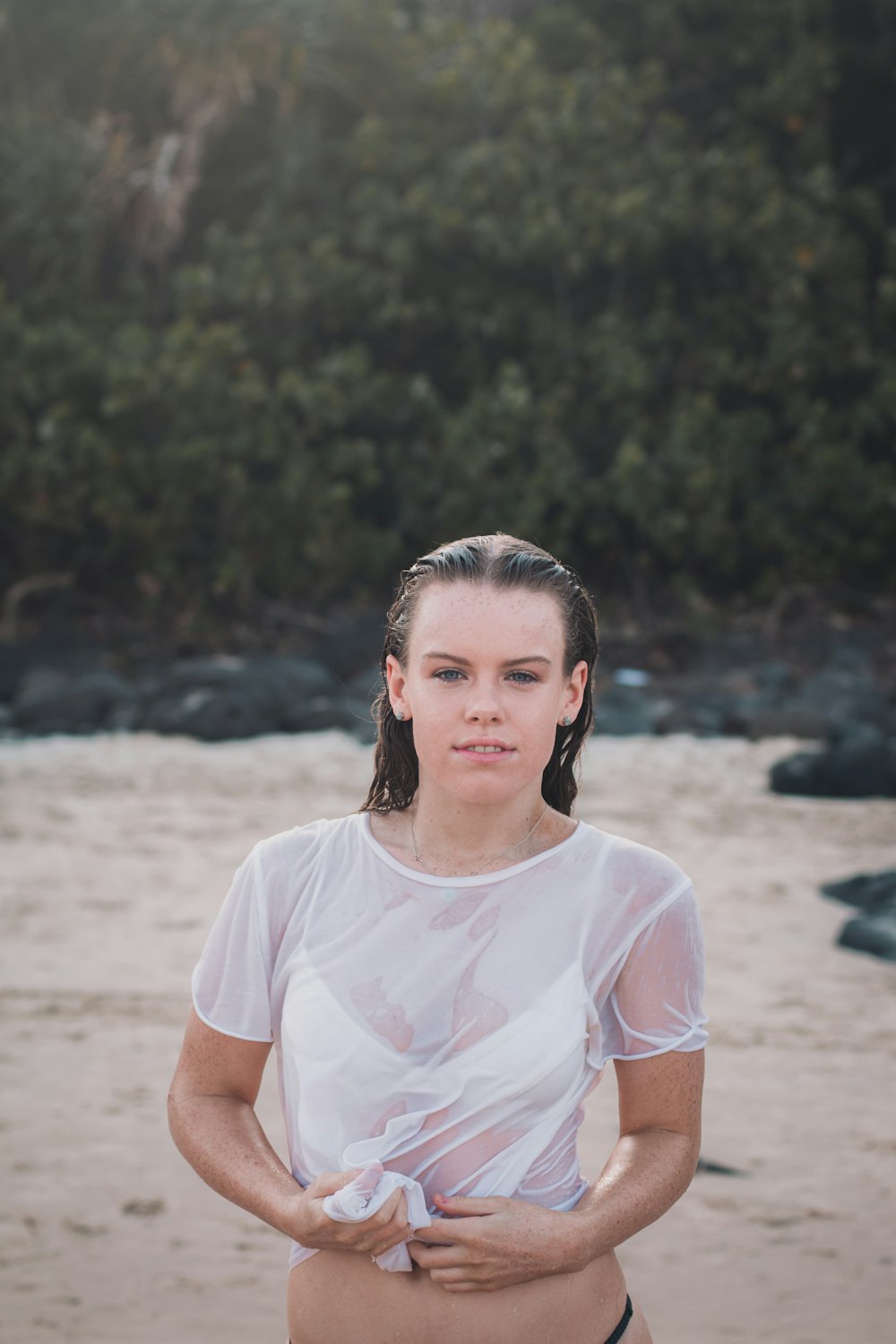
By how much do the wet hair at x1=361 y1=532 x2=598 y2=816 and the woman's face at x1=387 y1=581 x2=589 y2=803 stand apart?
2 cm

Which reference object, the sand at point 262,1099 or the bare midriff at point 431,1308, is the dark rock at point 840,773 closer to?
the sand at point 262,1099

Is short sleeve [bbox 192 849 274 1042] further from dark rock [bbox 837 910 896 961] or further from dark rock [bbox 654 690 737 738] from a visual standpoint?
dark rock [bbox 654 690 737 738]

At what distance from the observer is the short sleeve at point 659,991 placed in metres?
1.63

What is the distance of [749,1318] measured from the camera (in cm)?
309

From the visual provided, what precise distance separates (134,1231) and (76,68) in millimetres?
17020

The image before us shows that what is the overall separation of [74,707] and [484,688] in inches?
444

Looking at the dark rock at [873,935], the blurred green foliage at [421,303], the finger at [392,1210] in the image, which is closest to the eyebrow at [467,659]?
the finger at [392,1210]

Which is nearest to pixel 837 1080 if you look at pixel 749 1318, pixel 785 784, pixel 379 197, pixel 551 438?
pixel 749 1318

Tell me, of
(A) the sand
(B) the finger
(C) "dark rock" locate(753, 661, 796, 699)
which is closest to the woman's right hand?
(B) the finger

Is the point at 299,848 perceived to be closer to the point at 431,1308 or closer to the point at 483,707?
the point at 483,707

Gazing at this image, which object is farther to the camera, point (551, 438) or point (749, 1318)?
point (551, 438)

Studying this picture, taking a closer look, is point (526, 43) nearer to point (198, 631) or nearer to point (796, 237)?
point (796, 237)

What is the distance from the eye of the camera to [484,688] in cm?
163

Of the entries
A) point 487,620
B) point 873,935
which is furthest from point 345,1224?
point 873,935
